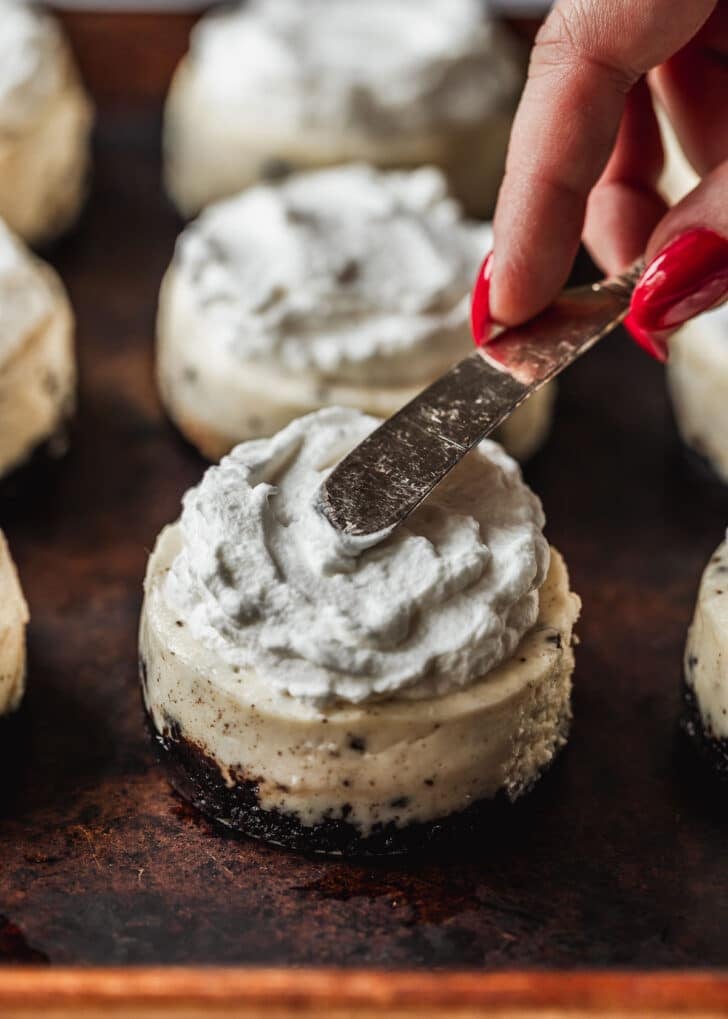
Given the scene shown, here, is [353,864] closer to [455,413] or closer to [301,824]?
[301,824]

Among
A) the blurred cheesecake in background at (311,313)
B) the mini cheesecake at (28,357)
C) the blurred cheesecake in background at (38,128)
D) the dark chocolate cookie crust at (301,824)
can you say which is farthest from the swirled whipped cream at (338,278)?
the dark chocolate cookie crust at (301,824)

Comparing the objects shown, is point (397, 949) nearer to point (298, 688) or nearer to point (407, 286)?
point (298, 688)

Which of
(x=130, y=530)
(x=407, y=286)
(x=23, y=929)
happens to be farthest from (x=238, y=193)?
(x=23, y=929)

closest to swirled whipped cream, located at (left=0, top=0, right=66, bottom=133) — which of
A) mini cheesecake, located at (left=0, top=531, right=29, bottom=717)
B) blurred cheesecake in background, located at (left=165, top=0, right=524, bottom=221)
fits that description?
blurred cheesecake in background, located at (left=165, top=0, right=524, bottom=221)

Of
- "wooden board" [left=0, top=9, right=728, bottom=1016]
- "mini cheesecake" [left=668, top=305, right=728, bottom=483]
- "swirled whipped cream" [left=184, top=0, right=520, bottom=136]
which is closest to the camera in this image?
"wooden board" [left=0, top=9, right=728, bottom=1016]

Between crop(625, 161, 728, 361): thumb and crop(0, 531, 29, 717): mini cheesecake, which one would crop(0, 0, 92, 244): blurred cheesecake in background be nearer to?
crop(0, 531, 29, 717): mini cheesecake

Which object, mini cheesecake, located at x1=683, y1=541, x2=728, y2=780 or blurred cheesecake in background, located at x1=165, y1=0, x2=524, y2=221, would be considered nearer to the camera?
mini cheesecake, located at x1=683, y1=541, x2=728, y2=780
